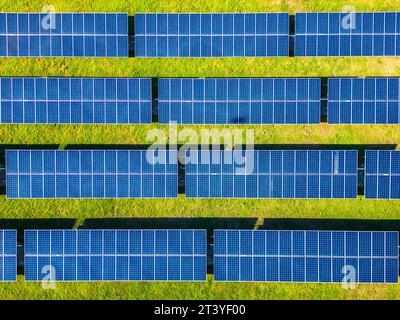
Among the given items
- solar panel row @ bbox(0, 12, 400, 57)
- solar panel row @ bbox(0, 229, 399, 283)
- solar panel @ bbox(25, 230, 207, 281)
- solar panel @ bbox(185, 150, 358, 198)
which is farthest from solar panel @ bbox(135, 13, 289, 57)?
solar panel @ bbox(25, 230, 207, 281)

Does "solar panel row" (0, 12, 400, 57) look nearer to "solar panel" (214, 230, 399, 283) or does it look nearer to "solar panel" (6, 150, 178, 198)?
"solar panel" (6, 150, 178, 198)

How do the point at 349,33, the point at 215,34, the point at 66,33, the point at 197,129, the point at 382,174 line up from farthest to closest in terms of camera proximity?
the point at 197,129 → the point at 66,33 → the point at 215,34 → the point at 349,33 → the point at 382,174

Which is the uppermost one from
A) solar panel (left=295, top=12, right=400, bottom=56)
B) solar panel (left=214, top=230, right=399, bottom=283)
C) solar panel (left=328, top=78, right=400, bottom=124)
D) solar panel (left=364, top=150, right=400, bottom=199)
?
solar panel (left=295, top=12, right=400, bottom=56)

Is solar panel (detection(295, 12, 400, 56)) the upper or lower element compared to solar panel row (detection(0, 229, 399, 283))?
upper

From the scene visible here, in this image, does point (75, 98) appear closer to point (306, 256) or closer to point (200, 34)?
point (200, 34)

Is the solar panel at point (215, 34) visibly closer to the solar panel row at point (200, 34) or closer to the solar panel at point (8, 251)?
the solar panel row at point (200, 34)

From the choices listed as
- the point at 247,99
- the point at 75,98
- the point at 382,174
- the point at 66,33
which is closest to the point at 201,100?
the point at 247,99
